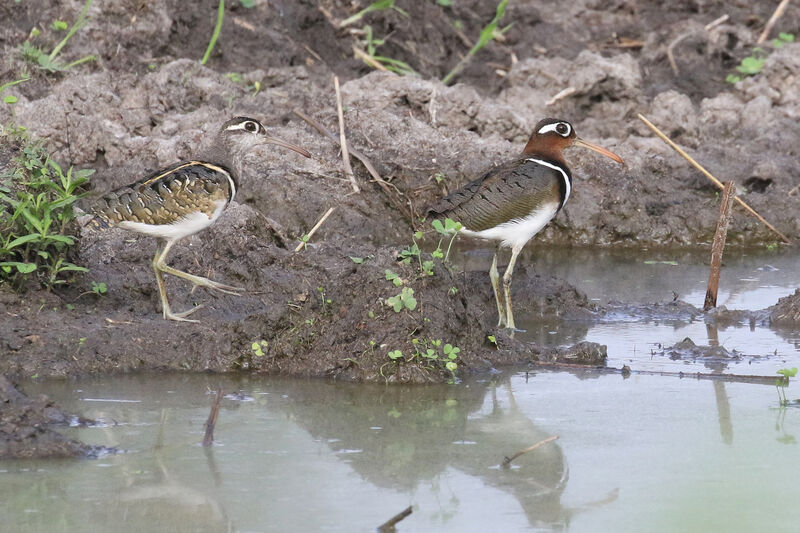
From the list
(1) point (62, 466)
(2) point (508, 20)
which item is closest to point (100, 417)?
(1) point (62, 466)

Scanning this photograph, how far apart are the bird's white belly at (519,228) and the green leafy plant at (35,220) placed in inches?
92.6

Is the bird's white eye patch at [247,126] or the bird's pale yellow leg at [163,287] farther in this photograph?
the bird's white eye patch at [247,126]

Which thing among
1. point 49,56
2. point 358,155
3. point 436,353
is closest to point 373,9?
point 358,155

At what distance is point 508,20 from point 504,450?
850 cm

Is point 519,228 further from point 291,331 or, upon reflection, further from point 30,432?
point 30,432

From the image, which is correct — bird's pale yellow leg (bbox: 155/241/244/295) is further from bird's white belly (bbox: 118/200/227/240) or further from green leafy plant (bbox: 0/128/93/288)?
green leafy plant (bbox: 0/128/93/288)

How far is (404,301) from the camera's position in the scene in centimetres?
578

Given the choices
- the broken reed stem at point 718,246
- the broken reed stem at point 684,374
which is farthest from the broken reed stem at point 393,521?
the broken reed stem at point 718,246

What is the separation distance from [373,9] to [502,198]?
15.1ft

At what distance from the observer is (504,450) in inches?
186

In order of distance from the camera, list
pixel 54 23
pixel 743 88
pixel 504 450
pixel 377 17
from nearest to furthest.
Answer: pixel 504 450 → pixel 54 23 → pixel 743 88 → pixel 377 17

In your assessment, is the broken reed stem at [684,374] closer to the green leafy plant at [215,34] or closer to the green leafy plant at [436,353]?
the green leafy plant at [436,353]

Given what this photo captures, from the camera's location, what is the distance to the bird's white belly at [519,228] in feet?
23.3

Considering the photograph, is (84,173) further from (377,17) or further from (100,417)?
(377,17)
